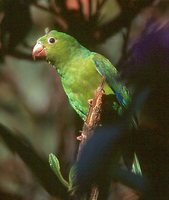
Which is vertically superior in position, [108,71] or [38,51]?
[38,51]

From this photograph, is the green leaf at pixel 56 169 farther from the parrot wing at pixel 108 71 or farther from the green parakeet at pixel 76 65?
the green parakeet at pixel 76 65

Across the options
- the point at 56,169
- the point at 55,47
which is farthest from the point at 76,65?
the point at 56,169

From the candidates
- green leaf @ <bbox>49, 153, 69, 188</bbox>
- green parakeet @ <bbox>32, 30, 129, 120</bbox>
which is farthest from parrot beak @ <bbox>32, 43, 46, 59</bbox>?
green leaf @ <bbox>49, 153, 69, 188</bbox>

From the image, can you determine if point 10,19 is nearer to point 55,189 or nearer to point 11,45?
point 11,45

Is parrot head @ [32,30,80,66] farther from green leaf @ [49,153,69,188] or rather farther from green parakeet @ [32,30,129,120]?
green leaf @ [49,153,69,188]

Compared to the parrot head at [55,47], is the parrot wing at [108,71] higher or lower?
lower

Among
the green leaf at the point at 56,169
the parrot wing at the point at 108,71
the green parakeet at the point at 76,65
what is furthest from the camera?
the green parakeet at the point at 76,65

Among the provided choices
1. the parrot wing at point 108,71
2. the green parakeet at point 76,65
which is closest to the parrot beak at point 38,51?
the green parakeet at point 76,65

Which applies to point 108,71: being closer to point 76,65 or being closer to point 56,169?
point 76,65

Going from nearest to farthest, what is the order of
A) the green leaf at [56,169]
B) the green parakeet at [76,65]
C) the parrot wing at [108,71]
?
the green leaf at [56,169] → the parrot wing at [108,71] → the green parakeet at [76,65]
